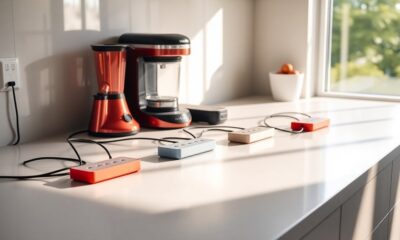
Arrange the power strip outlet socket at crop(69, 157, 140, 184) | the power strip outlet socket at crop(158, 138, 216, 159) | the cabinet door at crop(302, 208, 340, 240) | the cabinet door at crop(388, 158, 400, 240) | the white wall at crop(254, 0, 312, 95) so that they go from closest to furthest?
the cabinet door at crop(302, 208, 340, 240), the power strip outlet socket at crop(69, 157, 140, 184), the power strip outlet socket at crop(158, 138, 216, 159), the cabinet door at crop(388, 158, 400, 240), the white wall at crop(254, 0, 312, 95)

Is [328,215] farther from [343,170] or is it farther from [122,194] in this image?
[122,194]

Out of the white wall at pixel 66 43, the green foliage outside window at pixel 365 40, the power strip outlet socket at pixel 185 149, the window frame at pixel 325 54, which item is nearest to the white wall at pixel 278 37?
the window frame at pixel 325 54

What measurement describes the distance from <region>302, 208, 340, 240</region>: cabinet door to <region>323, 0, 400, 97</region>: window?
1.62 m

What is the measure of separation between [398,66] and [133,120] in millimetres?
1515

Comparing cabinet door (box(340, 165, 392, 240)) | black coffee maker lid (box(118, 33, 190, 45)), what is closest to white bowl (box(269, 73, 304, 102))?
black coffee maker lid (box(118, 33, 190, 45))

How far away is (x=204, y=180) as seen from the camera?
44.0 inches

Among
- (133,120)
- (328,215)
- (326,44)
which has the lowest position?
(328,215)

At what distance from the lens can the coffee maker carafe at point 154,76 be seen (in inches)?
65.0

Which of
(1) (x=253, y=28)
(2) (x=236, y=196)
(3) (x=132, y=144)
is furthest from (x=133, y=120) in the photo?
(1) (x=253, y=28)

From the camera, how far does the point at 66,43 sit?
5.23 feet

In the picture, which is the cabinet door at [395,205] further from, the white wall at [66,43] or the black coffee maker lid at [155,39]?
the white wall at [66,43]

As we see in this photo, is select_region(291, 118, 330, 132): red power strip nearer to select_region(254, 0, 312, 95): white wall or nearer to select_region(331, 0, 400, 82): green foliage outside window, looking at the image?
select_region(254, 0, 312, 95): white wall

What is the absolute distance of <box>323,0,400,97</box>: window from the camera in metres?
2.54

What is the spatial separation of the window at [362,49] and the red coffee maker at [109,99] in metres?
1.42
